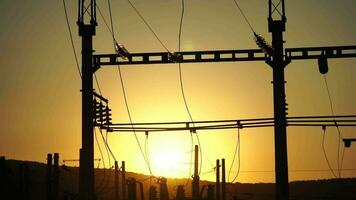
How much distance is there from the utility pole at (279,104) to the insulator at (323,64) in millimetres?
1407

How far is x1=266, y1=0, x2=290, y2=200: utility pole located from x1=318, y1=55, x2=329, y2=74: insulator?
4.62 feet

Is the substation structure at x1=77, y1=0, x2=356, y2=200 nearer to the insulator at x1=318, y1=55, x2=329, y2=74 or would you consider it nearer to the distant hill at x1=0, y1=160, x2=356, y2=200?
the insulator at x1=318, y1=55, x2=329, y2=74

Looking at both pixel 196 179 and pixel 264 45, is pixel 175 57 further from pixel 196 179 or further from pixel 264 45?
pixel 196 179

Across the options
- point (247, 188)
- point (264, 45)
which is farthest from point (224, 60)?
point (247, 188)

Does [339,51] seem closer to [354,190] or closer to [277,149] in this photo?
[277,149]

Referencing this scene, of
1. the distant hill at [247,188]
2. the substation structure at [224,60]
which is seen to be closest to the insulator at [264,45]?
the substation structure at [224,60]

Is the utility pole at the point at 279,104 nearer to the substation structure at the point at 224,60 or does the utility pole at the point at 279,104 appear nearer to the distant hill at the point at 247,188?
the substation structure at the point at 224,60

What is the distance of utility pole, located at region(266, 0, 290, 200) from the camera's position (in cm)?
2857

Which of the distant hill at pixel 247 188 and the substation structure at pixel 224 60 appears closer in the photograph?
the substation structure at pixel 224 60

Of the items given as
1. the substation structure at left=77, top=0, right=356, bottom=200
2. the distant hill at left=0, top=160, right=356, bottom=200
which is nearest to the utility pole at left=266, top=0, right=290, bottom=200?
the substation structure at left=77, top=0, right=356, bottom=200

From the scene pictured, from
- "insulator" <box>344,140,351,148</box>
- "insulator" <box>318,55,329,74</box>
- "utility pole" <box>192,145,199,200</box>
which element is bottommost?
"utility pole" <box>192,145,199,200</box>

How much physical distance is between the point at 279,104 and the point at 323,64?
255 centimetres

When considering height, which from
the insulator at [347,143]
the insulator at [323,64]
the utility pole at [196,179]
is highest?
the insulator at [323,64]

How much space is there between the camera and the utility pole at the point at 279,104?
28569mm
